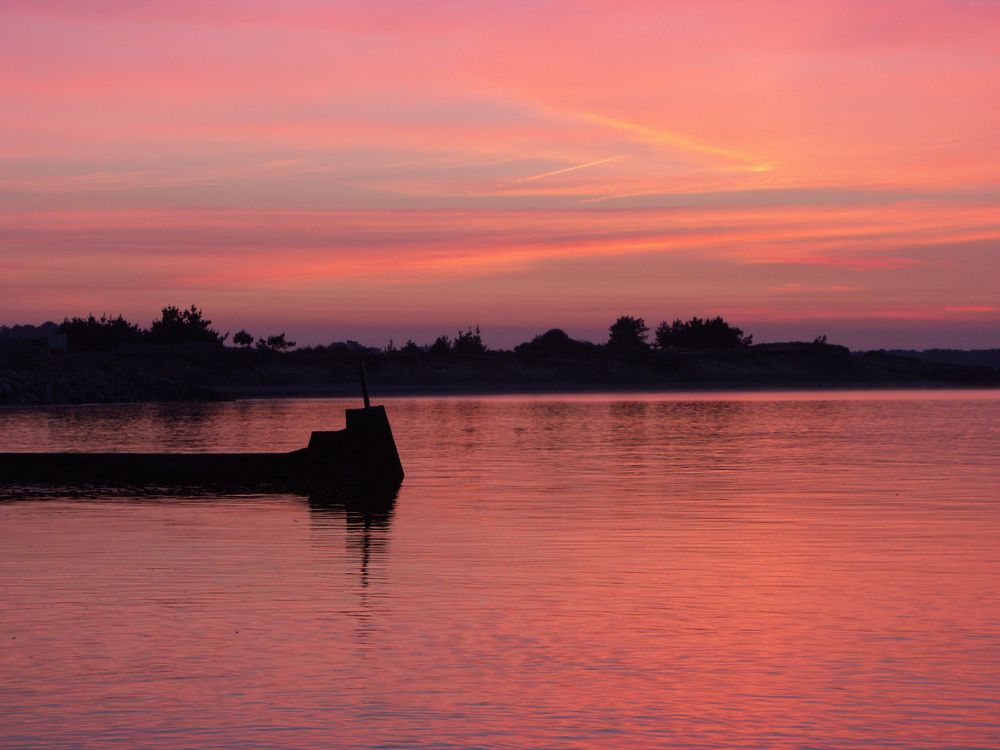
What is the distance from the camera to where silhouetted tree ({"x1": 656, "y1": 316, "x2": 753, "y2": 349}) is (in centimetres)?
18912

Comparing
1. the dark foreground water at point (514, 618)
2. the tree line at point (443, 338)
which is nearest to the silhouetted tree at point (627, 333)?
the tree line at point (443, 338)

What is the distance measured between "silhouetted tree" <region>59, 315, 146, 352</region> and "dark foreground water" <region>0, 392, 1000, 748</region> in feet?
427

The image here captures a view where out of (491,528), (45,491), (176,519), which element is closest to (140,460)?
(45,491)

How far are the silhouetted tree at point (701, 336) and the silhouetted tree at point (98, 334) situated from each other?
6955 cm

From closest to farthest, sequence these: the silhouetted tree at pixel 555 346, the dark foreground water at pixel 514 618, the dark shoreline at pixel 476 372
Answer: the dark foreground water at pixel 514 618
the dark shoreline at pixel 476 372
the silhouetted tree at pixel 555 346

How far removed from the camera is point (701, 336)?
18975cm

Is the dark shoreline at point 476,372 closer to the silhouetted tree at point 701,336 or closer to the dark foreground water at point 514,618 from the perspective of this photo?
the silhouetted tree at point 701,336

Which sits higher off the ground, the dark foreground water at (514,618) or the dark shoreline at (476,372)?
the dark shoreline at (476,372)

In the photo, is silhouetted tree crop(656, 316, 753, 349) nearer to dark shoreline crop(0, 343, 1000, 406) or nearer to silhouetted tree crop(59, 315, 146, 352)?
dark shoreline crop(0, 343, 1000, 406)

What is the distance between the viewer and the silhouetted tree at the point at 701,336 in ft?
620

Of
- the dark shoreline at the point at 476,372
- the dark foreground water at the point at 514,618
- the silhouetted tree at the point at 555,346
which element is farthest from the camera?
the silhouetted tree at the point at 555,346

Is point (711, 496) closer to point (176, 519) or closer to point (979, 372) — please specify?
point (176, 519)

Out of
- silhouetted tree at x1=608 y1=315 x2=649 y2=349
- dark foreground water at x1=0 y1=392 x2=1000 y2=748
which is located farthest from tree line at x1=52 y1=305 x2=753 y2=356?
dark foreground water at x1=0 y1=392 x2=1000 y2=748

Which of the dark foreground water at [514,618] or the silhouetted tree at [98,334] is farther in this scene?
the silhouetted tree at [98,334]
